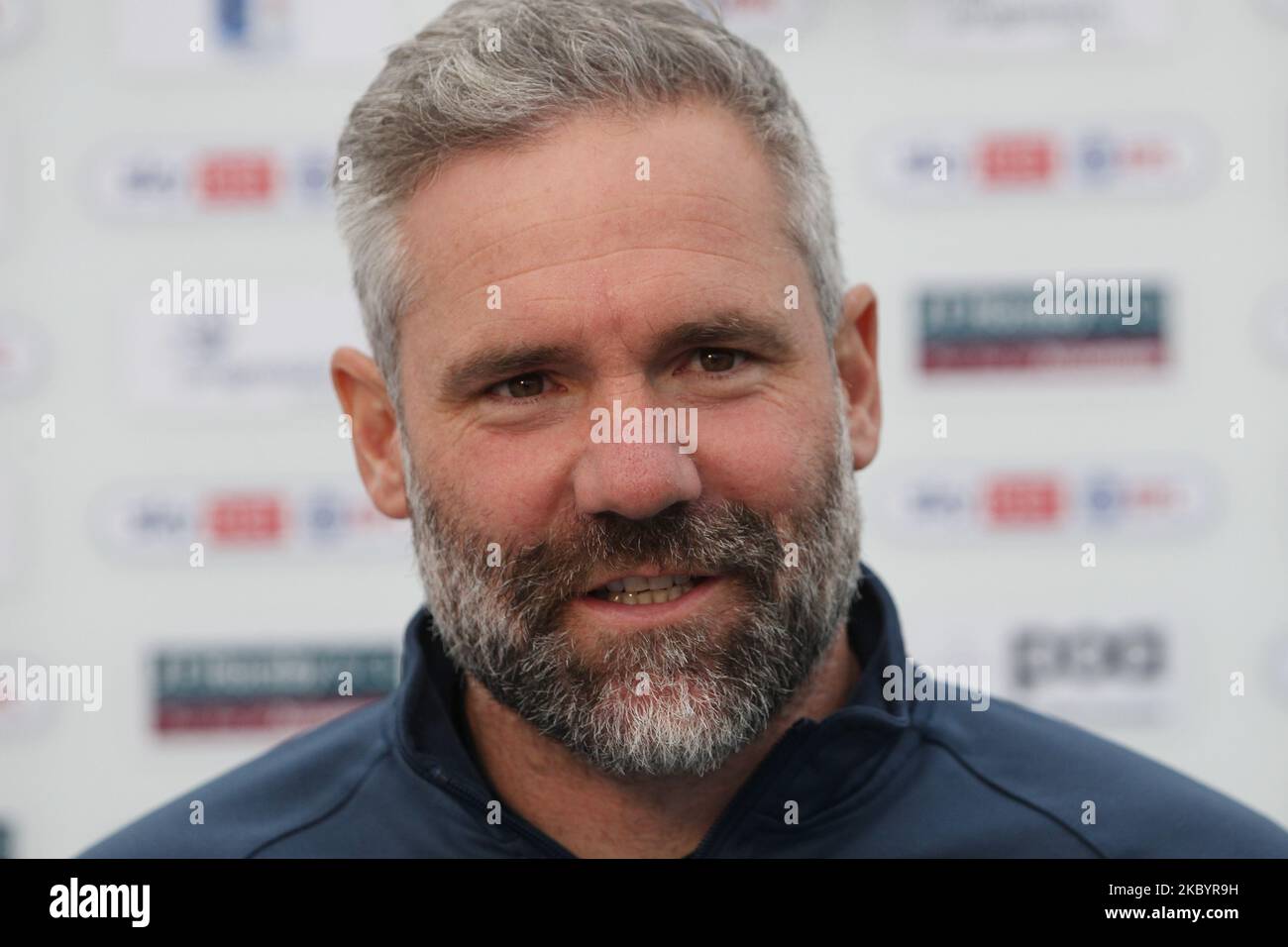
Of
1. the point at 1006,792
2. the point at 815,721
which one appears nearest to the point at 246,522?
the point at 815,721

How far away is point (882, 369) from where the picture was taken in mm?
3162

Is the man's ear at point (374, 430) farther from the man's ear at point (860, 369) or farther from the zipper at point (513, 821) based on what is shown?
the man's ear at point (860, 369)

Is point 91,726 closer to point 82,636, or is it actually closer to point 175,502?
point 82,636

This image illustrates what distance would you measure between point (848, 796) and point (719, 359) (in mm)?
459

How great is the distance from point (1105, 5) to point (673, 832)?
266 cm

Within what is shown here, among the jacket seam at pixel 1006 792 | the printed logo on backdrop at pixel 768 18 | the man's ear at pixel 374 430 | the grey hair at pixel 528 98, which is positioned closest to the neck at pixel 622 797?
the jacket seam at pixel 1006 792

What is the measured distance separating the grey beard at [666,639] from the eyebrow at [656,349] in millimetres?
144

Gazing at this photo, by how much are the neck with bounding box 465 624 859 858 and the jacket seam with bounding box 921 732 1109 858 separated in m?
0.14

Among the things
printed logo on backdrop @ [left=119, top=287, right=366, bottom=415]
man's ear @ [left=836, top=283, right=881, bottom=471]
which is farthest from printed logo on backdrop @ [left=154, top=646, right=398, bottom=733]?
man's ear @ [left=836, top=283, right=881, bottom=471]

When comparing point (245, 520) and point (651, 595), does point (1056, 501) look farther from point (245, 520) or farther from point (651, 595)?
point (651, 595)

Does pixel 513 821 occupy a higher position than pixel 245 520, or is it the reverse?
pixel 245 520

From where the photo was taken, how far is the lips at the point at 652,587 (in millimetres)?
1211

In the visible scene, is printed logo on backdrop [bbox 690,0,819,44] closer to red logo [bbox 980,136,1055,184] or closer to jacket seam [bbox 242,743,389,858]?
red logo [bbox 980,136,1055,184]

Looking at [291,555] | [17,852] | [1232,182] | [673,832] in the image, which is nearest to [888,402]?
[1232,182]
